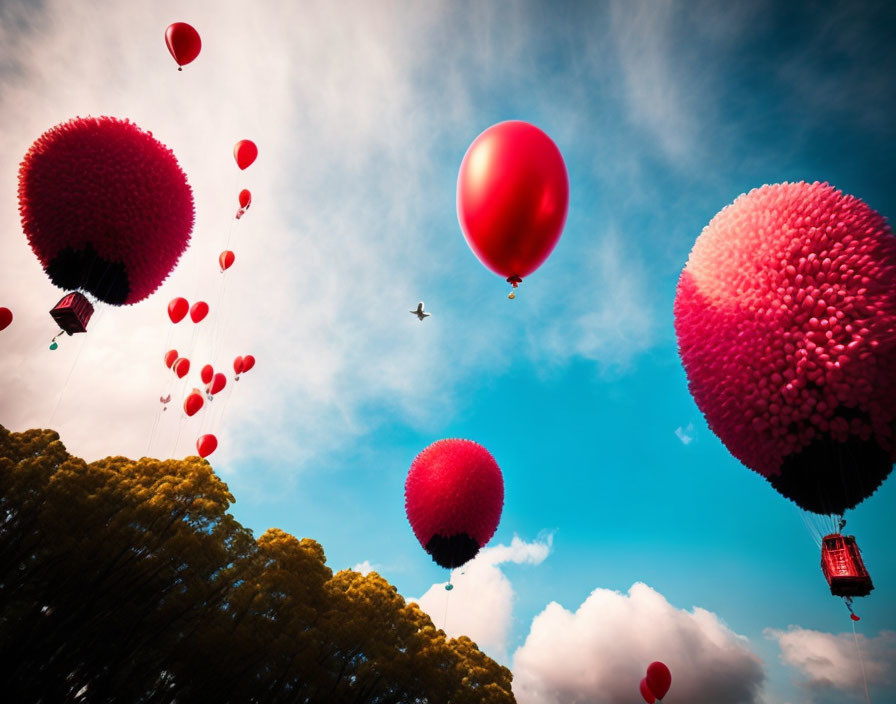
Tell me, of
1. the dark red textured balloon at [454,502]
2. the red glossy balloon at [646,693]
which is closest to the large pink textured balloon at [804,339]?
the dark red textured balloon at [454,502]

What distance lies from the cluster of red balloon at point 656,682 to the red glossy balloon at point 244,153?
14457 millimetres

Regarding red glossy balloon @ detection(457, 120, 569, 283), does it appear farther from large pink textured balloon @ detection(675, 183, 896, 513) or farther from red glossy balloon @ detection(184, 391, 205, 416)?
red glossy balloon @ detection(184, 391, 205, 416)

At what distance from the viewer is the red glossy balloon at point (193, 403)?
10844 millimetres

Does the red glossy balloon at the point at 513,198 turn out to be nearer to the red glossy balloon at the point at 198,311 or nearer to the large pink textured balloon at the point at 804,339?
the large pink textured balloon at the point at 804,339

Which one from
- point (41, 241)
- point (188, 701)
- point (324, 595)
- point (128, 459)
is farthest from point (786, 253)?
point (128, 459)

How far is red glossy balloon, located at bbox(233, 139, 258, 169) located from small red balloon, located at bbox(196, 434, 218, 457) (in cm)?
659

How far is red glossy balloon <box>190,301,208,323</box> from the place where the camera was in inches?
423

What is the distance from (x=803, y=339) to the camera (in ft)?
12.0

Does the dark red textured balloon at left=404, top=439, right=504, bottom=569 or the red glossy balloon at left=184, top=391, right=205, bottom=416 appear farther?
the red glossy balloon at left=184, top=391, right=205, bottom=416

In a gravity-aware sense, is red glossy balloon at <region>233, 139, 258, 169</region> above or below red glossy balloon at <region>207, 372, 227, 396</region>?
above

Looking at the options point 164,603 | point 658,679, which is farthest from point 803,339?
point 164,603

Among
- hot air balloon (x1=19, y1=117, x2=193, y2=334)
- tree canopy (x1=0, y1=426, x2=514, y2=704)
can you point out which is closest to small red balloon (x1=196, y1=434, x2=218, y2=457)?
tree canopy (x1=0, y1=426, x2=514, y2=704)

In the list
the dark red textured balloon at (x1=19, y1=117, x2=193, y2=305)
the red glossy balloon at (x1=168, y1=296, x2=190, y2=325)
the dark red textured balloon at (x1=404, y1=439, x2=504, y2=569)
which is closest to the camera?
the dark red textured balloon at (x1=19, y1=117, x2=193, y2=305)

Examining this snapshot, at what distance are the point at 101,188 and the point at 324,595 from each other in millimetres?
10089
